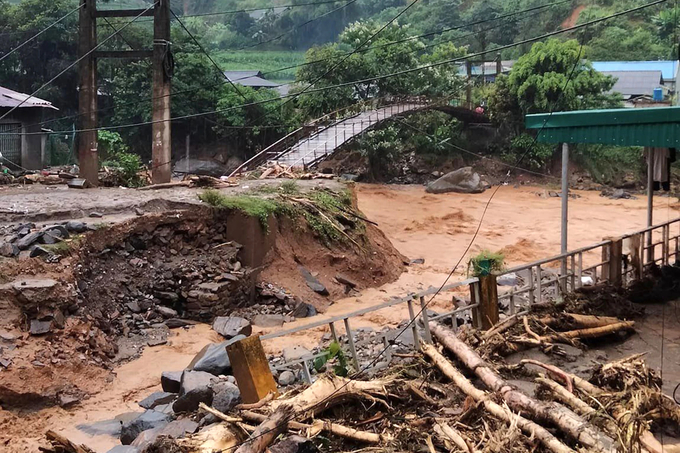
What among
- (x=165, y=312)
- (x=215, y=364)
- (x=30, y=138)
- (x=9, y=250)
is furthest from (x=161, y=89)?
(x=215, y=364)

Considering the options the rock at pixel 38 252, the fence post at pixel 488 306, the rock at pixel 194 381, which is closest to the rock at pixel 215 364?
the rock at pixel 194 381

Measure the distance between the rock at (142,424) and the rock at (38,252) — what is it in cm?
497

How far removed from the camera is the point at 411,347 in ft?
30.2

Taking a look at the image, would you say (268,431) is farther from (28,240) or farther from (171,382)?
(28,240)

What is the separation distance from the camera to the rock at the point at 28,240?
1260 centimetres

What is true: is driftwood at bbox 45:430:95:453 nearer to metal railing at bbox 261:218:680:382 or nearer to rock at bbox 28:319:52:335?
metal railing at bbox 261:218:680:382

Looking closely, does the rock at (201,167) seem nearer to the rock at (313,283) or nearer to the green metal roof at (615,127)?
the rock at (313,283)

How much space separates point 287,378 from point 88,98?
580 inches

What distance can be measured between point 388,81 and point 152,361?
84.2 feet

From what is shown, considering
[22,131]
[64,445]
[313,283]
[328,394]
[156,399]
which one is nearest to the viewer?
[328,394]

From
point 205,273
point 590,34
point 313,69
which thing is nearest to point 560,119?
point 205,273

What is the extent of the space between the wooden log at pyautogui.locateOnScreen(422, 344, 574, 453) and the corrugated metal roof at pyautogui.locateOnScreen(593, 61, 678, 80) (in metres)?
36.4

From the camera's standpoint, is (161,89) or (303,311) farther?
(161,89)

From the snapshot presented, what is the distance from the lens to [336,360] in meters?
8.68
